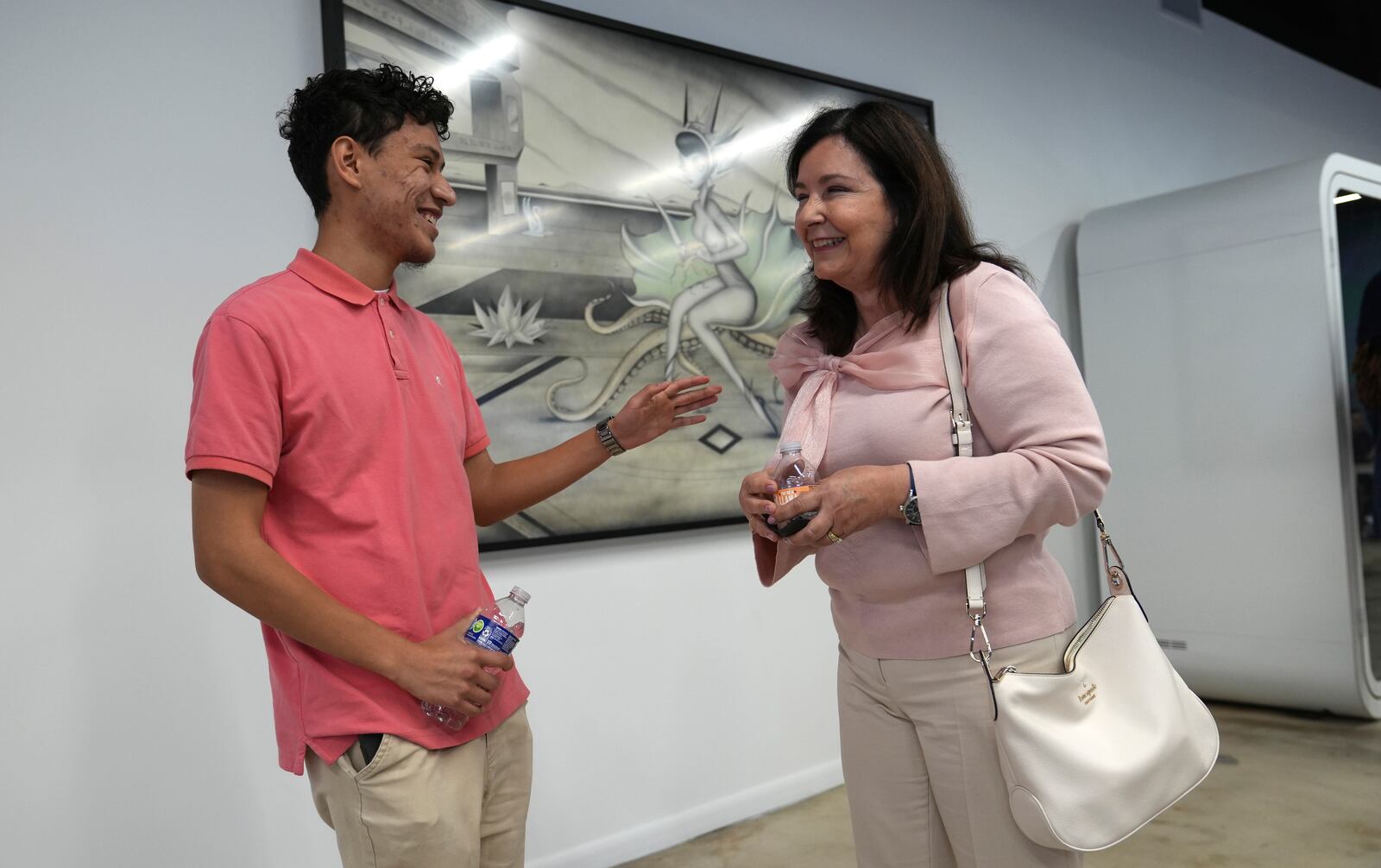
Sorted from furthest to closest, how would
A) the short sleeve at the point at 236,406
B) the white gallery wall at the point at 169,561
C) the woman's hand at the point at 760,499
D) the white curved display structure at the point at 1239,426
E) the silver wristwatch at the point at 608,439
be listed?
the white curved display structure at the point at 1239,426
the white gallery wall at the point at 169,561
the silver wristwatch at the point at 608,439
the woman's hand at the point at 760,499
the short sleeve at the point at 236,406

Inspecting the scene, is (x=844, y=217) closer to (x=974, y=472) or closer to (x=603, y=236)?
(x=974, y=472)

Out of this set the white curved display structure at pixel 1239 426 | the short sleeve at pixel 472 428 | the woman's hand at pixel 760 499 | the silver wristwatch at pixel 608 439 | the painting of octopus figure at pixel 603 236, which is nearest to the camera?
the woman's hand at pixel 760 499

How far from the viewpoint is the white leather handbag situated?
127 cm

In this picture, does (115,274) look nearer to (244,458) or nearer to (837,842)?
(244,458)

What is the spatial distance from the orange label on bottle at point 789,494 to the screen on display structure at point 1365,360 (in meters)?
3.32

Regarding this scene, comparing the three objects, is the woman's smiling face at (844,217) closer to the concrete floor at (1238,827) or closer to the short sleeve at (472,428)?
the short sleeve at (472,428)

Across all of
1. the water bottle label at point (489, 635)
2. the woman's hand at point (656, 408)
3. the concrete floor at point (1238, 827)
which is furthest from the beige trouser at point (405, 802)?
the concrete floor at point (1238, 827)

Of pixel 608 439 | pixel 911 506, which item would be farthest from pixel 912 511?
pixel 608 439

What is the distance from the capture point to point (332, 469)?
135 cm

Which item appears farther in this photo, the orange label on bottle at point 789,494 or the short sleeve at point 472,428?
the short sleeve at point 472,428

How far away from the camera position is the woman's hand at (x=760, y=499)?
1420mm

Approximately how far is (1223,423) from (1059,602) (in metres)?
3.05

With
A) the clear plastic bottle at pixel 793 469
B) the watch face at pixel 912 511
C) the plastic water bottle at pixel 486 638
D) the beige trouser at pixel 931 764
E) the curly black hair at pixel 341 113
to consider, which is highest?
the curly black hair at pixel 341 113

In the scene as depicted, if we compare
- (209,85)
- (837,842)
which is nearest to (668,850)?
(837,842)
